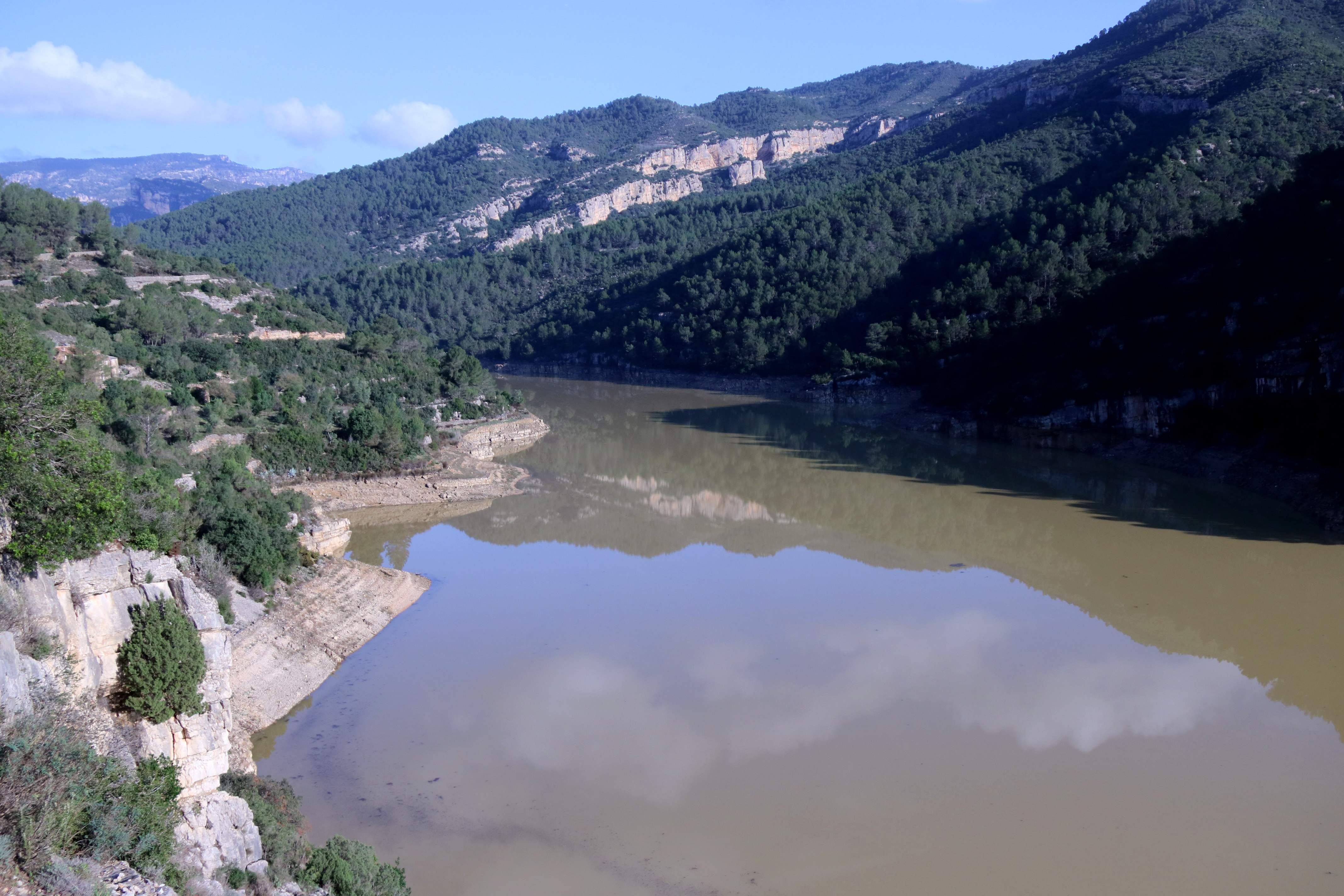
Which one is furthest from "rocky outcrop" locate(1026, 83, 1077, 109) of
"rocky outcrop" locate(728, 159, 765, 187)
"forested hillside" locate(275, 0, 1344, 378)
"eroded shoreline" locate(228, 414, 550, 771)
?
"eroded shoreline" locate(228, 414, 550, 771)

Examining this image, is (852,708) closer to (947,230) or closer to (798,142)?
(947,230)

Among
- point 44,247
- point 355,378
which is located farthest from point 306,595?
point 44,247

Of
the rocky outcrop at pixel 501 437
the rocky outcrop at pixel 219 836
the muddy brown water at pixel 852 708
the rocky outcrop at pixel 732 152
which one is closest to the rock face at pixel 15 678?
the rocky outcrop at pixel 219 836

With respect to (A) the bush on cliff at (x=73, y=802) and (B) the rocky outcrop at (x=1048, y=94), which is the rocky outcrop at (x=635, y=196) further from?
(A) the bush on cliff at (x=73, y=802)

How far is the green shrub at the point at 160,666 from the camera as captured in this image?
9242 millimetres

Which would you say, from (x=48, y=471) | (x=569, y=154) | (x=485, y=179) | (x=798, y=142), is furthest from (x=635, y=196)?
(x=48, y=471)

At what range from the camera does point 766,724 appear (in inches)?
538

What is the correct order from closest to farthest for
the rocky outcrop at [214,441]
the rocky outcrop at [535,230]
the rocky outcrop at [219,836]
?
the rocky outcrop at [219,836]
the rocky outcrop at [214,441]
the rocky outcrop at [535,230]

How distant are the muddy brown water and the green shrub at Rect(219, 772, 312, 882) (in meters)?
0.62

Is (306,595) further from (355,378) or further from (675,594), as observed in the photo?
Result: (355,378)

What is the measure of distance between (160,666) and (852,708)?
8996mm

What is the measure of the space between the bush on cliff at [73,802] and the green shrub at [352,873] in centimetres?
144

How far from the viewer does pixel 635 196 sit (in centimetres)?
11294

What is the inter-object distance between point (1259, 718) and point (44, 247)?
4262cm
